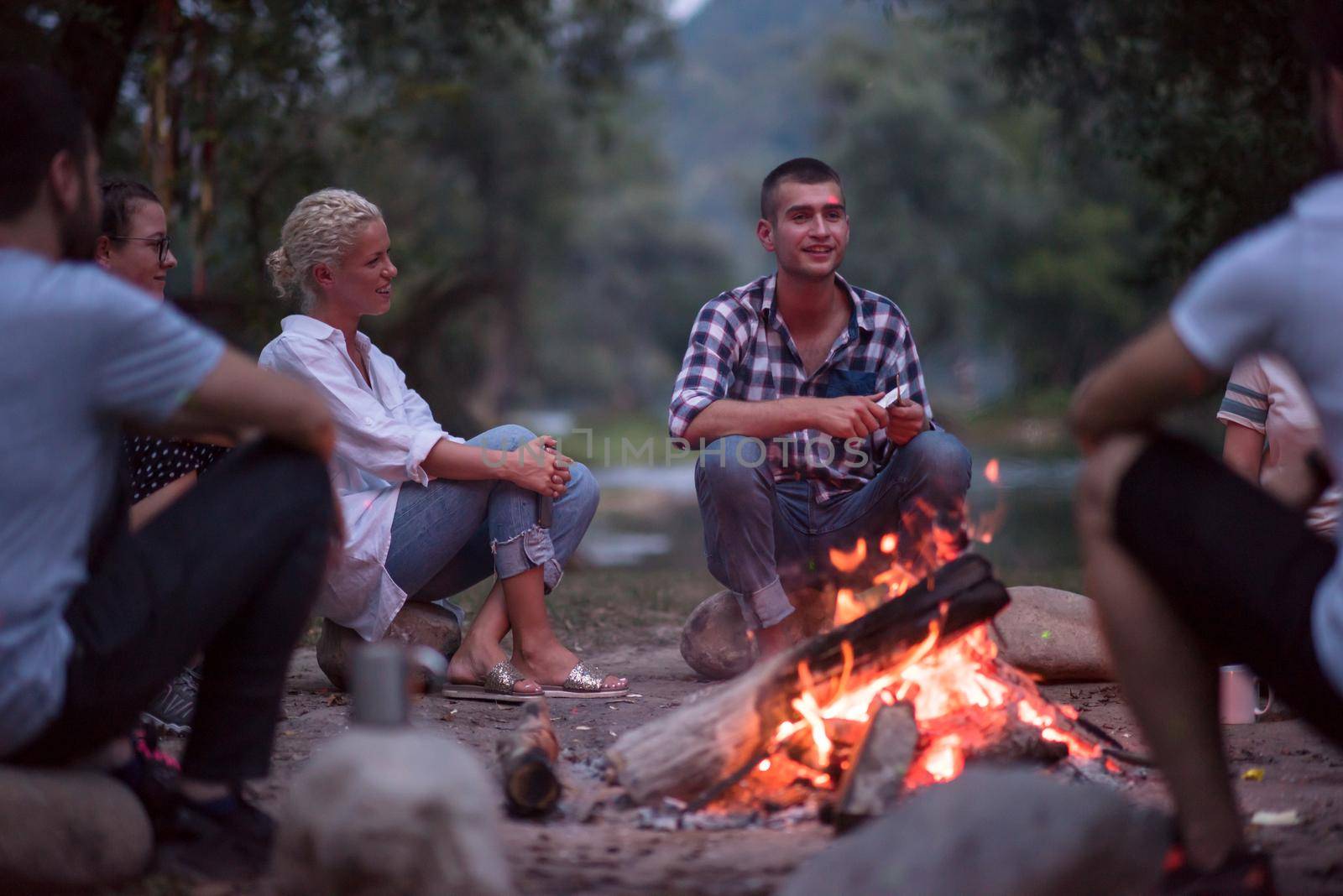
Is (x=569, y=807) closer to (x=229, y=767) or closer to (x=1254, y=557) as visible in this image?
(x=229, y=767)

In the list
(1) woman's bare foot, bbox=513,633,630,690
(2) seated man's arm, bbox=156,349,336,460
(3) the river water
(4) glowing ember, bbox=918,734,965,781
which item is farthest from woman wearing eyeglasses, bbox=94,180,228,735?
(3) the river water

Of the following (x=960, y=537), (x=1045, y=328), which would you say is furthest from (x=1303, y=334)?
(x=1045, y=328)

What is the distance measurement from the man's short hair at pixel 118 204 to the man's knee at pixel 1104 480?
316cm

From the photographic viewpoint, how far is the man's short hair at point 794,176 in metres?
5.30

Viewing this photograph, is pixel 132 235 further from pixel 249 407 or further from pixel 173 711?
pixel 249 407

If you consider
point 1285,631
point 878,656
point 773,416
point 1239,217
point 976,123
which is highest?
point 976,123

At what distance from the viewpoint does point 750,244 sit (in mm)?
108750

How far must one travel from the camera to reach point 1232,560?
2.40 m

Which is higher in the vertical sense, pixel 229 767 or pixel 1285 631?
pixel 1285 631

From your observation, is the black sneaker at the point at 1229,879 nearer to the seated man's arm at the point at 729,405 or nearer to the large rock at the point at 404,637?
the seated man's arm at the point at 729,405

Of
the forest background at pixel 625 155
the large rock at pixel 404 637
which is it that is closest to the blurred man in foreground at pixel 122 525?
the large rock at pixel 404 637

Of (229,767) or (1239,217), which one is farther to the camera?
(1239,217)

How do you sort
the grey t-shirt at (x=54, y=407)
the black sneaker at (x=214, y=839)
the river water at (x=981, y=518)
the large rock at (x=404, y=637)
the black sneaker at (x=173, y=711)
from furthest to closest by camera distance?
the river water at (x=981, y=518), the large rock at (x=404, y=637), the black sneaker at (x=173, y=711), the black sneaker at (x=214, y=839), the grey t-shirt at (x=54, y=407)

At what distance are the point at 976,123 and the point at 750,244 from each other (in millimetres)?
67589
